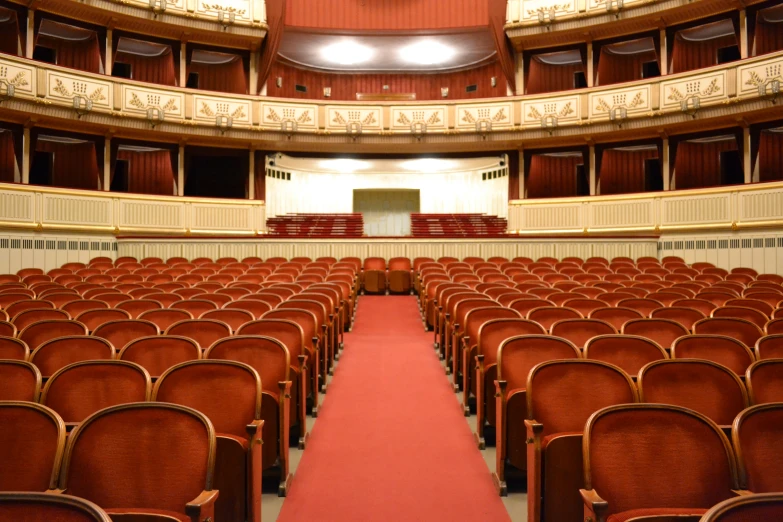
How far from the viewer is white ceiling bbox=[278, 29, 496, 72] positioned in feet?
49.8

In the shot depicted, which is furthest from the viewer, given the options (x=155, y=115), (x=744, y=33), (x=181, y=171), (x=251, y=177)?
(x=251, y=177)

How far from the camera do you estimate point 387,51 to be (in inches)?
631

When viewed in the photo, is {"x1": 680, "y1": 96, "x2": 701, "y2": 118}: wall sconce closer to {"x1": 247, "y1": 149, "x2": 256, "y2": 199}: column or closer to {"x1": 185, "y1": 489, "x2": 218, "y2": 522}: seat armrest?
{"x1": 247, "y1": 149, "x2": 256, "y2": 199}: column

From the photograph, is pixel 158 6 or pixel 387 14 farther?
pixel 387 14

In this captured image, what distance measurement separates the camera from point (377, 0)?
588 inches

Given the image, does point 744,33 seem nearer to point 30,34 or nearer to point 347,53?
point 347,53

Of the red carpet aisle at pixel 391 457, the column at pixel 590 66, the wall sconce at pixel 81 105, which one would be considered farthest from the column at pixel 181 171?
the red carpet aisle at pixel 391 457

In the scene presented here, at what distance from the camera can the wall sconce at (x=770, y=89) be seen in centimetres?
1071

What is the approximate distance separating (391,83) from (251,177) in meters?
5.23

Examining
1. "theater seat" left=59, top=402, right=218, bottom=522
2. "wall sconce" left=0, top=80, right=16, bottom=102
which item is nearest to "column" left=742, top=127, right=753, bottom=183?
"theater seat" left=59, top=402, right=218, bottom=522

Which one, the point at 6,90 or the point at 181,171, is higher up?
the point at 6,90

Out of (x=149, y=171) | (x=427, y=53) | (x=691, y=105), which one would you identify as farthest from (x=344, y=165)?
(x=691, y=105)

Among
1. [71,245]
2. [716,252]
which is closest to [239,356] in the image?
[71,245]

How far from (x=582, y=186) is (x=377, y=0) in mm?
6948
